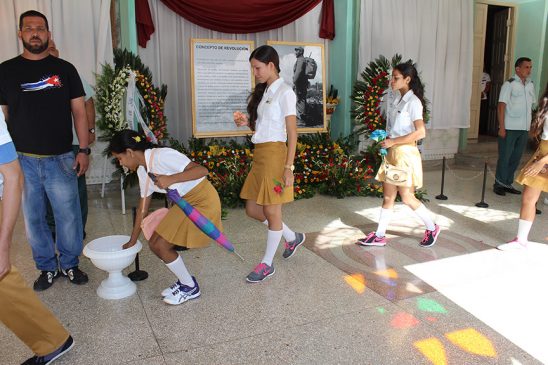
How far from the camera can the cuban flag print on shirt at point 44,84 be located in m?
3.01

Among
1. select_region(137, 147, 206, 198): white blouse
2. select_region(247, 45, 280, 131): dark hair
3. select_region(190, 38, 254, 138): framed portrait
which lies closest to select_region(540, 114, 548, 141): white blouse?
select_region(247, 45, 280, 131): dark hair

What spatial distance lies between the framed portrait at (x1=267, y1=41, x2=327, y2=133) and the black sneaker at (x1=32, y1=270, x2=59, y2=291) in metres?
4.03

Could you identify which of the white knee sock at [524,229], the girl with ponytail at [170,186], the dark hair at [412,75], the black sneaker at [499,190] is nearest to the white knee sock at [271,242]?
the girl with ponytail at [170,186]

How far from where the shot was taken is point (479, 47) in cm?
895

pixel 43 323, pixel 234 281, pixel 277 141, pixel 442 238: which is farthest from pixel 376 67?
pixel 43 323

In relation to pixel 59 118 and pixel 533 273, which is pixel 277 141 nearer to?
pixel 59 118

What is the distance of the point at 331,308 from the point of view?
2.95 m

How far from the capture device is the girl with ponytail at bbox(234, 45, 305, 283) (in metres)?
3.10

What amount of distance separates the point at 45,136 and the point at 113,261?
3.18ft

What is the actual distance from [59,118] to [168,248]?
1.21m

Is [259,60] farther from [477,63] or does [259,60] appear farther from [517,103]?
[477,63]

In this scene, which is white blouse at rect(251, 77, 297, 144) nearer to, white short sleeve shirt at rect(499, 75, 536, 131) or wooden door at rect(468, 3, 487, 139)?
white short sleeve shirt at rect(499, 75, 536, 131)

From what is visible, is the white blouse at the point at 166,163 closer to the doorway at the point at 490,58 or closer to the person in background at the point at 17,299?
the person in background at the point at 17,299

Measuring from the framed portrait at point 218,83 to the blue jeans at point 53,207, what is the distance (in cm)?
285
